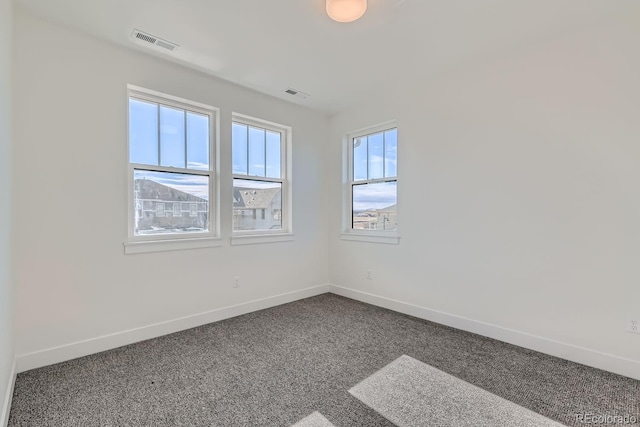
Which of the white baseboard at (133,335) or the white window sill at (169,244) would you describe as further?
the white window sill at (169,244)

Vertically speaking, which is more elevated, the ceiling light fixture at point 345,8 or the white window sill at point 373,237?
the ceiling light fixture at point 345,8

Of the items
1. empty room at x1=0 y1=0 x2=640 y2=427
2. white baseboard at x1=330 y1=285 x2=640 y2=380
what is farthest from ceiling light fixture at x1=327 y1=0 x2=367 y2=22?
white baseboard at x1=330 y1=285 x2=640 y2=380

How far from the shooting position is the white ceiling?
2129 mm

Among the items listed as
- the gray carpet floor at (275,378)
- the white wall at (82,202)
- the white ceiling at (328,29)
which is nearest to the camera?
the gray carpet floor at (275,378)

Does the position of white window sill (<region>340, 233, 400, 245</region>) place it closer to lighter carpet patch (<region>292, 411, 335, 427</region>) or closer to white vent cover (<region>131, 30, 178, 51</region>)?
lighter carpet patch (<region>292, 411, 335, 427</region>)

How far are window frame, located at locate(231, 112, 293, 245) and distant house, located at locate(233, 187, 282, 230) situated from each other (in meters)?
0.06

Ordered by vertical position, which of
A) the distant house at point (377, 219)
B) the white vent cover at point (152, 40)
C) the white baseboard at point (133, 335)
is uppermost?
the white vent cover at point (152, 40)

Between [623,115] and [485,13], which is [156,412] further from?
[623,115]

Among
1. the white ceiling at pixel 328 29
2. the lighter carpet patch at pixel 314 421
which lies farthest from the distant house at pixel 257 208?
the lighter carpet patch at pixel 314 421

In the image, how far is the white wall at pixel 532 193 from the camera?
2.22m

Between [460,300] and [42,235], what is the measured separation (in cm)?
368

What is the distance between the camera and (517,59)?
2662mm

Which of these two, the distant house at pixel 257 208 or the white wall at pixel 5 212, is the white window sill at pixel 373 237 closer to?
the distant house at pixel 257 208

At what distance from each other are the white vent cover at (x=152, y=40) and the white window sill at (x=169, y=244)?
173 cm
